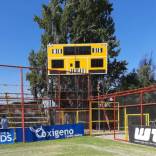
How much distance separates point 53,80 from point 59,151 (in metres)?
24.0

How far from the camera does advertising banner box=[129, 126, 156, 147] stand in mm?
20141

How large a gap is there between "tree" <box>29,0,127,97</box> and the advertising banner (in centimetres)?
2742

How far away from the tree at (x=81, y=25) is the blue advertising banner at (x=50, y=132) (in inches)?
913

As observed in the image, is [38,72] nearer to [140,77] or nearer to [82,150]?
[140,77]

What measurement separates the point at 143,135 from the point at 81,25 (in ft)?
98.2

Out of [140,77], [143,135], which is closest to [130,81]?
[140,77]

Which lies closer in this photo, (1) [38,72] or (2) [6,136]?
(2) [6,136]

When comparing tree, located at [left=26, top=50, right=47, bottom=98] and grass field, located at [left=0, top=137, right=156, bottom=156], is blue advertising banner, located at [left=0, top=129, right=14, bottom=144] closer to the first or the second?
grass field, located at [left=0, top=137, right=156, bottom=156]

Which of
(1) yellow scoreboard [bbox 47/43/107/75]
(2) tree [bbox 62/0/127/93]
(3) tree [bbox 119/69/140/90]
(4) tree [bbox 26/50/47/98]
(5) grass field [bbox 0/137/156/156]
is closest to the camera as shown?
(5) grass field [bbox 0/137/156/156]

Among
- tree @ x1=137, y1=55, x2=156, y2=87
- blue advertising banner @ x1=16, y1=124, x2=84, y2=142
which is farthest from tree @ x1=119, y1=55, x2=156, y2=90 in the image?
blue advertising banner @ x1=16, y1=124, x2=84, y2=142

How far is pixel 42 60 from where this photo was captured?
4931cm

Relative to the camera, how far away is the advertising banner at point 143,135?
2014cm

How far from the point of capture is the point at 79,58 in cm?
3803

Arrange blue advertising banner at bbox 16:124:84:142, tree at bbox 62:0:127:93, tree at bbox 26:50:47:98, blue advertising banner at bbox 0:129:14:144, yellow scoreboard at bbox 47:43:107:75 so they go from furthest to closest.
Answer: tree at bbox 62:0:127:93 → tree at bbox 26:50:47:98 → yellow scoreboard at bbox 47:43:107:75 → blue advertising banner at bbox 16:124:84:142 → blue advertising banner at bbox 0:129:14:144
